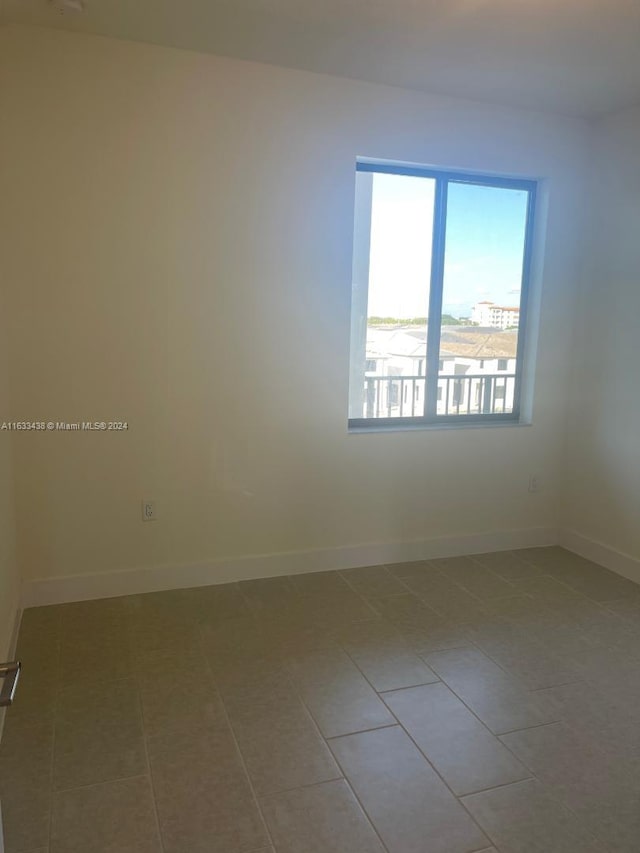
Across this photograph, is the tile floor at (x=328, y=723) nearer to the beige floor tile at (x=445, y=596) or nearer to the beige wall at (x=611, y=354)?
the beige floor tile at (x=445, y=596)

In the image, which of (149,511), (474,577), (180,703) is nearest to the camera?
(180,703)

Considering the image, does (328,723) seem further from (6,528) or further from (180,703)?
(6,528)

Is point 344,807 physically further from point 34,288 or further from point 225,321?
point 34,288

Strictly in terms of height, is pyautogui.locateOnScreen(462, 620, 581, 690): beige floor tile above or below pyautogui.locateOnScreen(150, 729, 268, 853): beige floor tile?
above

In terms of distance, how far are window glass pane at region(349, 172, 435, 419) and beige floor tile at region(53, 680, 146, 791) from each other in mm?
1968

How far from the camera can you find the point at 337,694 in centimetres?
246

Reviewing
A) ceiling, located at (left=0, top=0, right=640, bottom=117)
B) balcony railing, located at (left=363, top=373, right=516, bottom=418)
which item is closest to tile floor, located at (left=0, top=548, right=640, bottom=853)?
balcony railing, located at (left=363, top=373, right=516, bottom=418)

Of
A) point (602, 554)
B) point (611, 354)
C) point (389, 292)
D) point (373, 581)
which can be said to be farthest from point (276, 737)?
point (611, 354)

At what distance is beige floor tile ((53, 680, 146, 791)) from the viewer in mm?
2014

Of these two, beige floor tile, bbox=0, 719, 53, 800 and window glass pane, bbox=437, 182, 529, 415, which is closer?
beige floor tile, bbox=0, 719, 53, 800

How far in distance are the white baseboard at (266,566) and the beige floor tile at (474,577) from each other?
0.11m

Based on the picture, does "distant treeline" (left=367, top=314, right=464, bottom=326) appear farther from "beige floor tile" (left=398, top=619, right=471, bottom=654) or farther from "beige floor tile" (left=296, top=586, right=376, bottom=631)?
"beige floor tile" (left=398, top=619, right=471, bottom=654)

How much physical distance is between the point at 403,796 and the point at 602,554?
8.11ft

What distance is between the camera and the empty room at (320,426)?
206 cm
